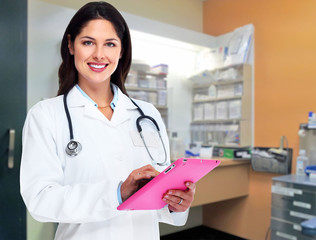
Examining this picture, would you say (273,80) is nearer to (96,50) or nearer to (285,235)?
(285,235)

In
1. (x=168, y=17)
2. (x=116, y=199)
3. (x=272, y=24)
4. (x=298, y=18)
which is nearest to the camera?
(x=116, y=199)

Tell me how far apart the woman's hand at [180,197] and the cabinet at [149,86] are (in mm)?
1979

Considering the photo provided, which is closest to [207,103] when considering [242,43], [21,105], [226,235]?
[242,43]

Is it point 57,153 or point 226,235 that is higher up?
point 57,153

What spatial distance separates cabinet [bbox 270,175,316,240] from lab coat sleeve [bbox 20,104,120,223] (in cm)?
188

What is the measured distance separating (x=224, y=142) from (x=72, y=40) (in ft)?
8.04

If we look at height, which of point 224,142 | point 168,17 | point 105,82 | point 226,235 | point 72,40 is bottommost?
point 226,235

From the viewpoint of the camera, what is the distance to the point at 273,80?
2.95 m

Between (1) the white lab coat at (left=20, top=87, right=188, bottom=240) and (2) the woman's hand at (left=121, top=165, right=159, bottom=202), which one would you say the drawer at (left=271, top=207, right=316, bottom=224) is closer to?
(1) the white lab coat at (left=20, top=87, right=188, bottom=240)

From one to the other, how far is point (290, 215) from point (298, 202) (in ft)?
0.41

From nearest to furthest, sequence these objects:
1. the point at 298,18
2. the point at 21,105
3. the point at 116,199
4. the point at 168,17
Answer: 1. the point at 116,199
2. the point at 21,105
3. the point at 298,18
4. the point at 168,17

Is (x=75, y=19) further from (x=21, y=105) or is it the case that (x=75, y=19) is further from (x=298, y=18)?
(x=298, y=18)

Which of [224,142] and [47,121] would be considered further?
[224,142]

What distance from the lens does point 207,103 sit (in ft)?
11.0
